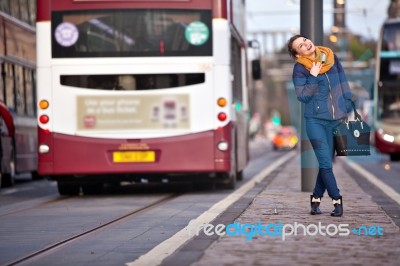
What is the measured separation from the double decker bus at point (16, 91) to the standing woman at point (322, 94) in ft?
35.8

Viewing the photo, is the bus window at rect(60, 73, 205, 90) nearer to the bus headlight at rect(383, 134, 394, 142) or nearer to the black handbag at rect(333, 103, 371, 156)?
the black handbag at rect(333, 103, 371, 156)

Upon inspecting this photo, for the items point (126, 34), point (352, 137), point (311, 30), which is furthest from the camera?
point (126, 34)

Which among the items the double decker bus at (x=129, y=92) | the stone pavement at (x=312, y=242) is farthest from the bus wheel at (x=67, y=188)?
the stone pavement at (x=312, y=242)

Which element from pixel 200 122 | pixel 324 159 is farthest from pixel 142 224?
pixel 200 122

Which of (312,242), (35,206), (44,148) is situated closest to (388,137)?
(44,148)

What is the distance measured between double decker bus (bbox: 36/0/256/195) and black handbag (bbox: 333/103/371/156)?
229 inches

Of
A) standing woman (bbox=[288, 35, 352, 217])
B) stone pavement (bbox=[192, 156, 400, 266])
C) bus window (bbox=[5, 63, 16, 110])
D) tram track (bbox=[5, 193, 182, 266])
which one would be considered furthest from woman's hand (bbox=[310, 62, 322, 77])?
bus window (bbox=[5, 63, 16, 110])

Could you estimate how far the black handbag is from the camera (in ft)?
41.2

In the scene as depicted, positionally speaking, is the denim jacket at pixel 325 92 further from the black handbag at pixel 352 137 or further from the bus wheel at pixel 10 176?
the bus wheel at pixel 10 176

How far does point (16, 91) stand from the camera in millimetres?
25234

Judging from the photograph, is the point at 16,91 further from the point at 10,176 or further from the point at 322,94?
the point at 322,94

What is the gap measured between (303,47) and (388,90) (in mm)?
27527

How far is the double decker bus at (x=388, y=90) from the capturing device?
38188 mm

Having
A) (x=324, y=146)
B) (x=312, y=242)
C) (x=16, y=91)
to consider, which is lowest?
(x=312, y=242)
